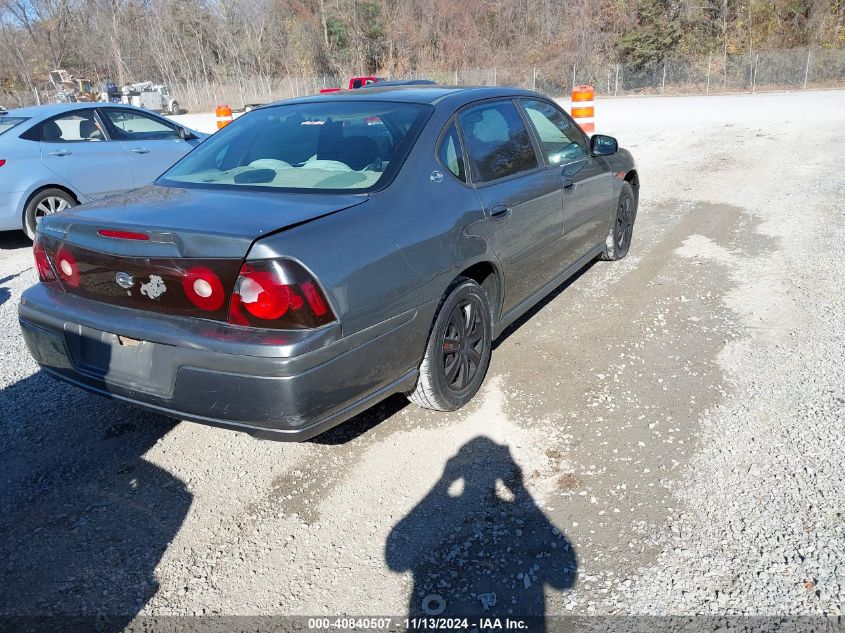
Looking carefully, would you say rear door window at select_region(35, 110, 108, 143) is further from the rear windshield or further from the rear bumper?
the rear bumper

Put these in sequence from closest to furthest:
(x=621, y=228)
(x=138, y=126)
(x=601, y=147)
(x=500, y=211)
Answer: (x=500, y=211) < (x=601, y=147) < (x=621, y=228) < (x=138, y=126)

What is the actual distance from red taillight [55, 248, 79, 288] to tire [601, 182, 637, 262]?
4.24m

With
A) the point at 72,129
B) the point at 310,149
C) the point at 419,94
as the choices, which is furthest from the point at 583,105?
the point at 310,149

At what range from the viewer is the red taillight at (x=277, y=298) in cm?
254

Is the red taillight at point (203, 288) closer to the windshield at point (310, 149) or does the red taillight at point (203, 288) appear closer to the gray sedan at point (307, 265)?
the gray sedan at point (307, 265)

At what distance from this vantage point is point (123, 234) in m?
2.76

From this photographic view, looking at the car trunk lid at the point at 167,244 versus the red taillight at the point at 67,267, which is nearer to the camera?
the car trunk lid at the point at 167,244

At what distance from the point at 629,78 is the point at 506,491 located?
41.7 m

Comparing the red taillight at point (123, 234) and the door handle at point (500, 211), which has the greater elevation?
the red taillight at point (123, 234)

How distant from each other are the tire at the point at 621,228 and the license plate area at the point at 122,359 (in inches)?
164

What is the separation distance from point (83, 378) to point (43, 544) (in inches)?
27.8

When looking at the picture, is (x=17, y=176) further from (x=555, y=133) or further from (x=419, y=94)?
(x=555, y=133)

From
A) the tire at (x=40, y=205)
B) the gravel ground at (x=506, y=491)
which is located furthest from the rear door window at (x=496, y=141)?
the tire at (x=40, y=205)

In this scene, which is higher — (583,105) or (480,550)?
(583,105)
